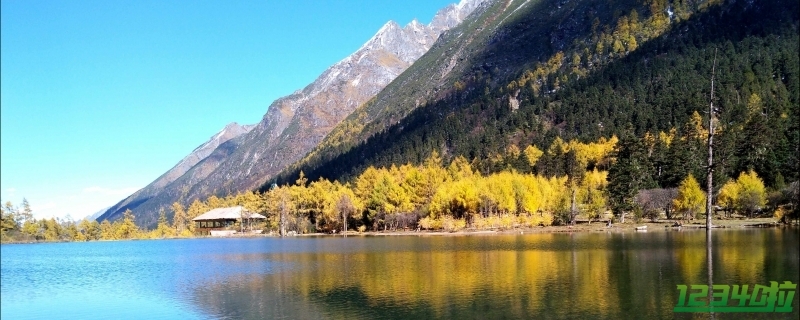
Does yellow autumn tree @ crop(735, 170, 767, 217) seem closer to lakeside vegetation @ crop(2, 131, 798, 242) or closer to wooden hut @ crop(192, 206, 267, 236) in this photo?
lakeside vegetation @ crop(2, 131, 798, 242)

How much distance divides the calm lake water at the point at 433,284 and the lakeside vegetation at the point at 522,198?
19.4m

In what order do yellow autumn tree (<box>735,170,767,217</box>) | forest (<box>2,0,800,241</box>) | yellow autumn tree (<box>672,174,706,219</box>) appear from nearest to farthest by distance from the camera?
1. yellow autumn tree (<box>735,170,767,217</box>)
2. yellow autumn tree (<box>672,174,706,219</box>)
3. forest (<box>2,0,800,241</box>)

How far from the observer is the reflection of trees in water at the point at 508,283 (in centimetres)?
2434

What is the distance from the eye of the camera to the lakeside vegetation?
7375 centimetres

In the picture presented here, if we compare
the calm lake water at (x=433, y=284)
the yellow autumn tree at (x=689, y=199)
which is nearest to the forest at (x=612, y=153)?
the yellow autumn tree at (x=689, y=199)

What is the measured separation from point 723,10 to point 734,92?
75.4 metres

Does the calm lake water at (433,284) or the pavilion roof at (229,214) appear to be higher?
the calm lake water at (433,284)

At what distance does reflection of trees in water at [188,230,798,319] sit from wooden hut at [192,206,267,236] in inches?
3907

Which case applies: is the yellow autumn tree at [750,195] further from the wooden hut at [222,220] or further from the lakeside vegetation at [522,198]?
the wooden hut at [222,220]

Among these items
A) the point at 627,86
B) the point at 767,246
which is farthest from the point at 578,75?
the point at 767,246

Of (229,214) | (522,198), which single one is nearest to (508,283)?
(522,198)

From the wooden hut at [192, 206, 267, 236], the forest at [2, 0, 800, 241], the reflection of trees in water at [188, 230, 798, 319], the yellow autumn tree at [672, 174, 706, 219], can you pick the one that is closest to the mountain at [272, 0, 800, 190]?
the forest at [2, 0, 800, 241]

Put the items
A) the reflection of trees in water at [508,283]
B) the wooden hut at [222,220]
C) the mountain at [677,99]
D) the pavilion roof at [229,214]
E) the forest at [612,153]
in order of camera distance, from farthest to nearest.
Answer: the pavilion roof at [229,214]
the wooden hut at [222,220]
the mountain at [677,99]
the forest at [612,153]
the reflection of trees in water at [508,283]

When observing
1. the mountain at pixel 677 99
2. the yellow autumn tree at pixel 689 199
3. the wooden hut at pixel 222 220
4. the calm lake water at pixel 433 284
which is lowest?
the wooden hut at pixel 222 220
